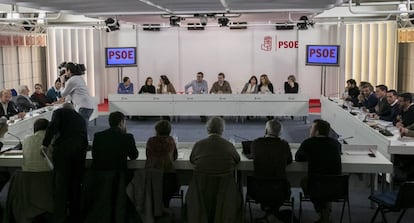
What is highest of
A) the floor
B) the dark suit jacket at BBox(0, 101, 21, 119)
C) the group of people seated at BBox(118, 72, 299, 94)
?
the group of people seated at BBox(118, 72, 299, 94)

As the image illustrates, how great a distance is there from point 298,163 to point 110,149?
1.77 m

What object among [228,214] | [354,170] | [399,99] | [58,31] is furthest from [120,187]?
[58,31]

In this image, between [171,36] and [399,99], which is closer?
[399,99]

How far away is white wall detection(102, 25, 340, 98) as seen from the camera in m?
14.1

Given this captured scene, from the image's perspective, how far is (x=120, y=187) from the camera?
4.48m

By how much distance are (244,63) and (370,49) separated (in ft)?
11.5

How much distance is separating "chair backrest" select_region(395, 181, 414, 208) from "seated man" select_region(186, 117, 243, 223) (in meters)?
1.35

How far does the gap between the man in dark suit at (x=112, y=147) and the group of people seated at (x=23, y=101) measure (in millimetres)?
3823

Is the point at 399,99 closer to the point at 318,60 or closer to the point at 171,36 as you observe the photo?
the point at 318,60

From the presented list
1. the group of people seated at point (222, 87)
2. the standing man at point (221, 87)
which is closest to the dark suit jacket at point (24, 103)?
the group of people seated at point (222, 87)

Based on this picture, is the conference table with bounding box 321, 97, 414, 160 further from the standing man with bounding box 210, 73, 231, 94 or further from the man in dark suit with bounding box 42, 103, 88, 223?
the man in dark suit with bounding box 42, 103, 88, 223

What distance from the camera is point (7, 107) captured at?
7863 mm

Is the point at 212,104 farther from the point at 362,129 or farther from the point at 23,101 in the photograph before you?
the point at 362,129

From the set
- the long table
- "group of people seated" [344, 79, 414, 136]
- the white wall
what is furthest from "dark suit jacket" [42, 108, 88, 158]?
the white wall
